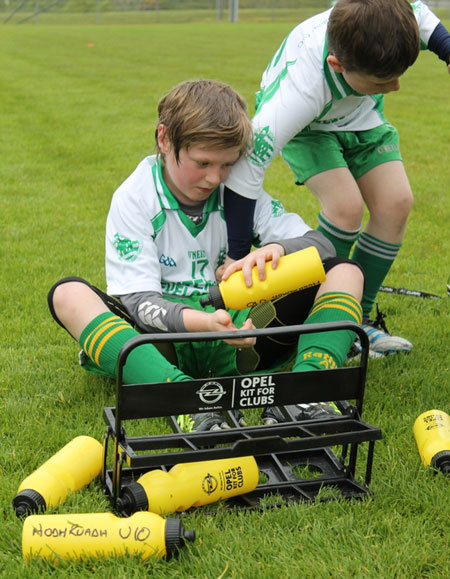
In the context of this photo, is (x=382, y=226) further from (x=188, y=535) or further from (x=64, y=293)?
(x=188, y=535)

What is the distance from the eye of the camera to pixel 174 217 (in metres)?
3.12

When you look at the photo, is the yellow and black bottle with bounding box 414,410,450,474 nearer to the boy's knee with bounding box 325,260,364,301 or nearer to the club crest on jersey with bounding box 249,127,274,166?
the boy's knee with bounding box 325,260,364,301

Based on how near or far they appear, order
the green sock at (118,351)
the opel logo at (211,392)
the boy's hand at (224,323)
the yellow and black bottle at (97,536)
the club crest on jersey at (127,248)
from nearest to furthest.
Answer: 1. the yellow and black bottle at (97,536)
2. the opel logo at (211,392)
3. the boy's hand at (224,323)
4. the green sock at (118,351)
5. the club crest on jersey at (127,248)

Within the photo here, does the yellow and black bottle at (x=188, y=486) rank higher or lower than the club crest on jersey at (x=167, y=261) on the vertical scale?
lower

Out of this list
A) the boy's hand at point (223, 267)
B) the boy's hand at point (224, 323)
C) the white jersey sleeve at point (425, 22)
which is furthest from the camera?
the white jersey sleeve at point (425, 22)

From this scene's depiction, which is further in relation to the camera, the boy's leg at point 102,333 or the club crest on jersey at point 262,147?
the club crest on jersey at point 262,147

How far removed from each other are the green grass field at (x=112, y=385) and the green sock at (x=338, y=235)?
571mm

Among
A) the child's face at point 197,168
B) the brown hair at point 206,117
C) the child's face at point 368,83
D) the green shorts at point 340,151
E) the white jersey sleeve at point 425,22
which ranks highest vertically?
the white jersey sleeve at point 425,22

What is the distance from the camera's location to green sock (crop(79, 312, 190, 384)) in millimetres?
2596

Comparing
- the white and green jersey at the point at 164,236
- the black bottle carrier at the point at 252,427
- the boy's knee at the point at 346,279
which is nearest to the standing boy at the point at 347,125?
the white and green jersey at the point at 164,236

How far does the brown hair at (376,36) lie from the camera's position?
113 inches

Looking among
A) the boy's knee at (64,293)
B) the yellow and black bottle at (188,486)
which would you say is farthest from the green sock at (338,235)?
the yellow and black bottle at (188,486)

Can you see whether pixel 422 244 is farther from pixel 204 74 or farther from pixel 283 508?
pixel 204 74

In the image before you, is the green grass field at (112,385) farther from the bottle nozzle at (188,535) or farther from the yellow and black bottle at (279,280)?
the yellow and black bottle at (279,280)
